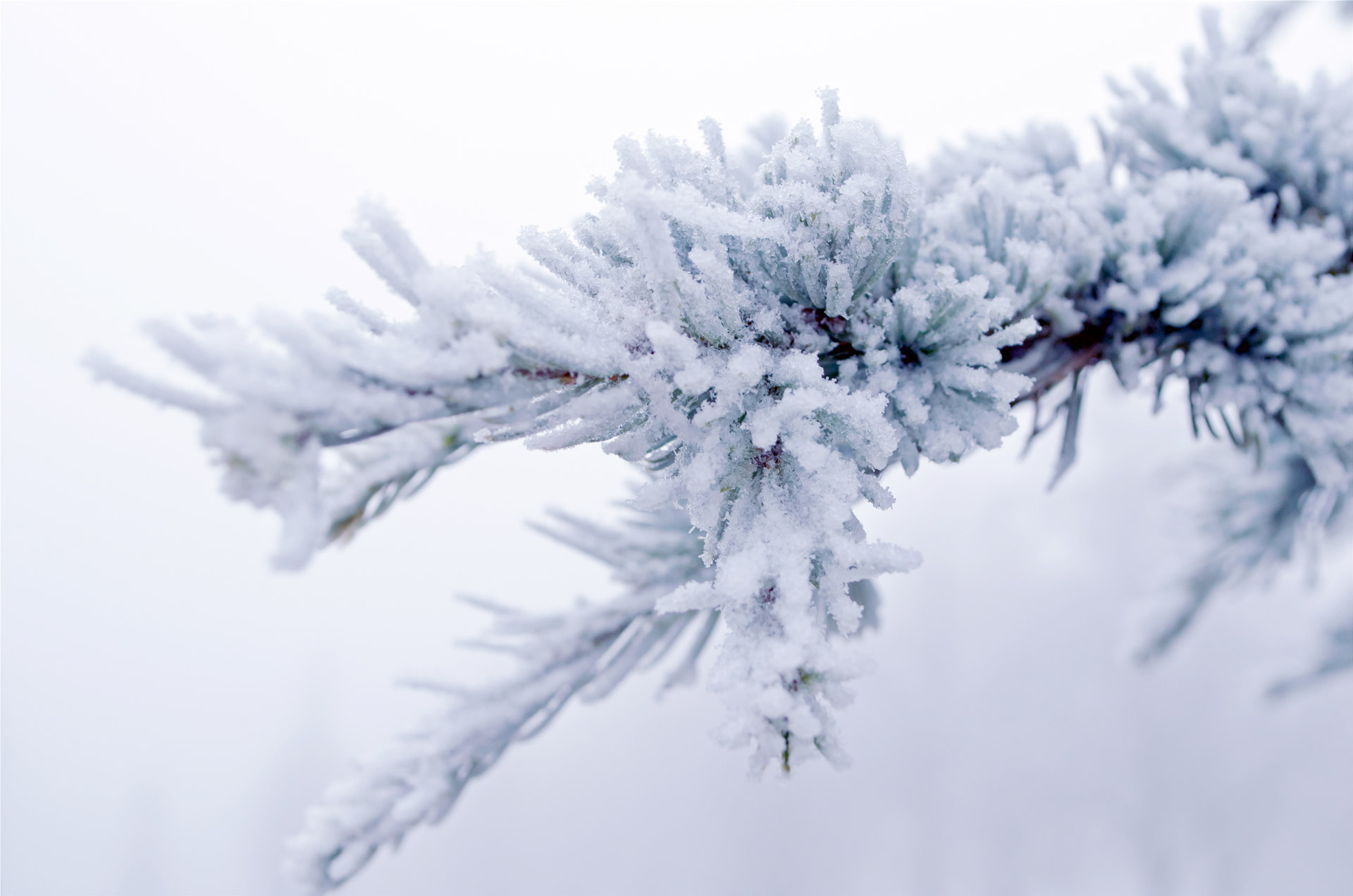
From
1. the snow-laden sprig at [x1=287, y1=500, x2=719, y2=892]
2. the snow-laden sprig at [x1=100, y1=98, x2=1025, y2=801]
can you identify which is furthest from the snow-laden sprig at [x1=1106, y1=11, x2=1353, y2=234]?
the snow-laden sprig at [x1=287, y1=500, x2=719, y2=892]

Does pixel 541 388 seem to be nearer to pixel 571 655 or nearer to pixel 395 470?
pixel 395 470

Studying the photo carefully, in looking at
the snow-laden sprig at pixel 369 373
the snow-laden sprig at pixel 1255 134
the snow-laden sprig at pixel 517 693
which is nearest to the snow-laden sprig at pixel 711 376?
the snow-laden sprig at pixel 369 373

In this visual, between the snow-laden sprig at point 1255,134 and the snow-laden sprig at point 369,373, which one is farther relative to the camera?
the snow-laden sprig at point 1255,134

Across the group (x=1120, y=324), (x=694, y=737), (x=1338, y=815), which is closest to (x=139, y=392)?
(x=1120, y=324)

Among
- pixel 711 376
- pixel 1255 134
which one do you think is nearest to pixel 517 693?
pixel 711 376

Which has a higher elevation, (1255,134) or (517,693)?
(1255,134)

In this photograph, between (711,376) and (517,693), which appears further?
(517,693)

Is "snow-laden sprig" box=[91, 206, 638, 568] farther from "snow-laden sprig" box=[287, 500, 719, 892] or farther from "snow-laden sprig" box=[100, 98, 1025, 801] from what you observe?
"snow-laden sprig" box=[287, 500, 719, 892]

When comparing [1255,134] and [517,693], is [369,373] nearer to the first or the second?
[517,693]

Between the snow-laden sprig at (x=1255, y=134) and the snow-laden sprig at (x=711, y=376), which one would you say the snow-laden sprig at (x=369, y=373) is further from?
the snow-laden sprig at (x=1255, y=134)

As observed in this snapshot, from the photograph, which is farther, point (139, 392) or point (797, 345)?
point (797, 345)

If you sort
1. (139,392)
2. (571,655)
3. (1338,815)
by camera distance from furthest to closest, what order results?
(1338,815), (571,655), (139,392)
